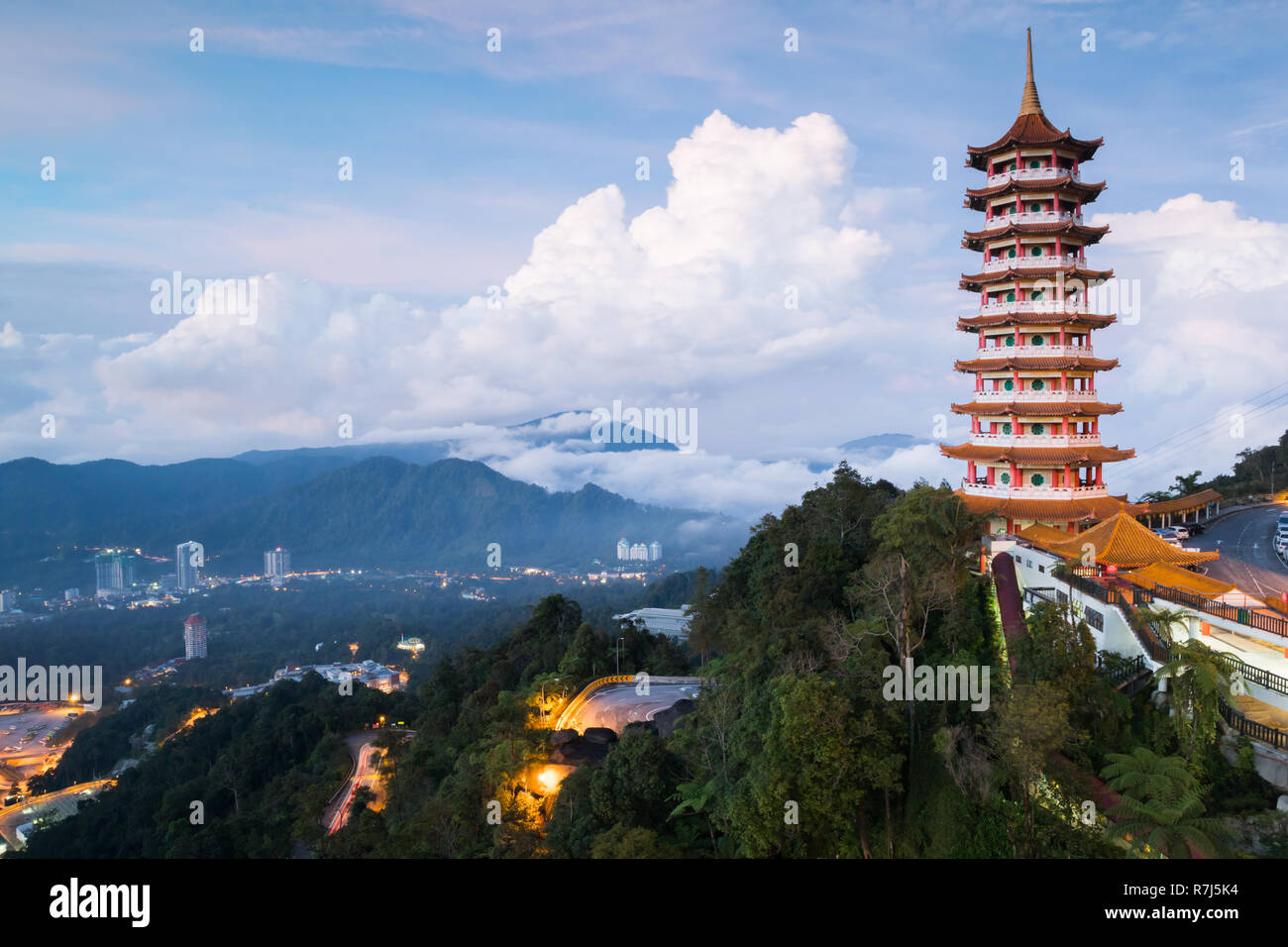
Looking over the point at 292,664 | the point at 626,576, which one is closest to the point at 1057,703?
the point at 292,664

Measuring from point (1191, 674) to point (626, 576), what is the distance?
17043 centimetres

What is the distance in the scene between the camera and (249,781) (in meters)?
44.5

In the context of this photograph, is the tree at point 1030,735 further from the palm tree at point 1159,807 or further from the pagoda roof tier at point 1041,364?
the pagoda roof tier at point 1041,364

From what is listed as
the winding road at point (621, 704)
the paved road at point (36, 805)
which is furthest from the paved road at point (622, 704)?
the paved road at point (36, 805)

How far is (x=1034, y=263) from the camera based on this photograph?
95.6 ft

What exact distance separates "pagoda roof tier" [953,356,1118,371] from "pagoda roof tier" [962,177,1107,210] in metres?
6.97

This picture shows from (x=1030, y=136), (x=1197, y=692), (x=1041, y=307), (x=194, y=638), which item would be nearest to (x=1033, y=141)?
(x=1030, y=136)

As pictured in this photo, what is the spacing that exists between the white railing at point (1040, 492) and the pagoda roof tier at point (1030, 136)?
1398 centimetres

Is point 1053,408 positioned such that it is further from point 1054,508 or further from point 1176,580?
point 1176,580

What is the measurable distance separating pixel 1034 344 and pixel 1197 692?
20.0 m

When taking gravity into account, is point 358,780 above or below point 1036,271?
below

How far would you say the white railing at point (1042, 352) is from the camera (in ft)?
93.3

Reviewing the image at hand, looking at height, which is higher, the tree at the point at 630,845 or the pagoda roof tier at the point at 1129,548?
the pagoda roof tier at the point at 1129,548
